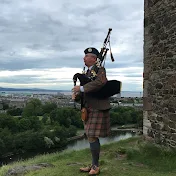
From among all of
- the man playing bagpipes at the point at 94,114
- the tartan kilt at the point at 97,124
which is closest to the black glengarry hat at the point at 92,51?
the man playing bagpipes at the point at 94,114

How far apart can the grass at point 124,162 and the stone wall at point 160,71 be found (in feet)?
1.17

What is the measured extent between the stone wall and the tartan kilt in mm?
2639

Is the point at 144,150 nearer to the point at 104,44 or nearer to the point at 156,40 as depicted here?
the point at 156,40

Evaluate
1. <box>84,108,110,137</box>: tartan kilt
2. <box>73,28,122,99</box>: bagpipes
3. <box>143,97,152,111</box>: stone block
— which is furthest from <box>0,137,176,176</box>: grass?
<box>73,28,122,99</box>: bagpipes

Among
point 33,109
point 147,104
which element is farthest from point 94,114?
point 33,109

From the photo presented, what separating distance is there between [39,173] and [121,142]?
14.6 feet

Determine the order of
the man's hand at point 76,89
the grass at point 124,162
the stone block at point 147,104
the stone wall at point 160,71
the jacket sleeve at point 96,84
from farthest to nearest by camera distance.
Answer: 1. the stone block at point 147,104
2. the stone wall at point 160,71
3. the grass at point 124,162
4. the man's hand at point 76,89
5. the jacket sleeve at point 96,84

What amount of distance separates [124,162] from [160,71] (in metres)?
2.31

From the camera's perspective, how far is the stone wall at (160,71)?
21.0 feet

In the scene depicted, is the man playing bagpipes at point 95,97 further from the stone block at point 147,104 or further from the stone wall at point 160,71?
the stone block at point 147,104

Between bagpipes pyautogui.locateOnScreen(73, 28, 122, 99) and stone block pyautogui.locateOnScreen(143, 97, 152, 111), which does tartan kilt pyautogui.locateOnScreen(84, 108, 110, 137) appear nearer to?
bagpipes pyautogui.locateOnScreen(73, 28, 122, 99)

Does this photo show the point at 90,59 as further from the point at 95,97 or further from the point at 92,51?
the point at 95,97

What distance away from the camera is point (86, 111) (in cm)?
420

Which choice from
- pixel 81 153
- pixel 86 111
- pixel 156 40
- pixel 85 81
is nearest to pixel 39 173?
pixel 86 111
